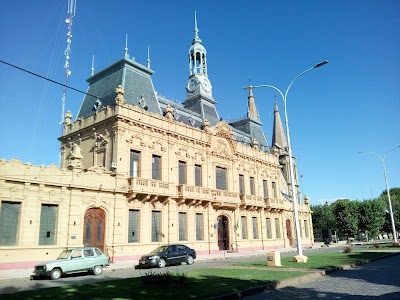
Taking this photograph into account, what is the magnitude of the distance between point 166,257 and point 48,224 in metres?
8.74

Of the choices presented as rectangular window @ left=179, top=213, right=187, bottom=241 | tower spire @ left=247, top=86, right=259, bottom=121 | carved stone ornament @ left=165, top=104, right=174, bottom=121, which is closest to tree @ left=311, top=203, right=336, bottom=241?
tower spire @ left=247, top=86, right=259, bottom=121

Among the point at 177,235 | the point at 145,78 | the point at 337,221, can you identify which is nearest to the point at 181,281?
the point at 177,235

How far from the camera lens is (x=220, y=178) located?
132 ft

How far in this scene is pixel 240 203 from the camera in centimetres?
4022

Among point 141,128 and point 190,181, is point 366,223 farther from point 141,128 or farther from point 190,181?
point 141,128

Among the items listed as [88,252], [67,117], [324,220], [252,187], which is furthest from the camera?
[324,220]

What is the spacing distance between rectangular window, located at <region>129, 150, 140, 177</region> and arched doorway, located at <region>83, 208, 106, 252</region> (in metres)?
4.61

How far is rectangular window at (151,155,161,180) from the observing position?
1267 inches

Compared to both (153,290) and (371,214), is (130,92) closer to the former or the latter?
(153,290)

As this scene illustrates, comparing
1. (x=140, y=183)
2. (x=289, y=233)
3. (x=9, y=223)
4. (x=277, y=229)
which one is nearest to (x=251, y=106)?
(x=289, y=233)

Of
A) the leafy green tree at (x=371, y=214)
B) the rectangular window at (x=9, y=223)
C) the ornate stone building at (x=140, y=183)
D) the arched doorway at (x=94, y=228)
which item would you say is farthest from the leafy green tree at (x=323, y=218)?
the rectangular window at (x=9, y=223)

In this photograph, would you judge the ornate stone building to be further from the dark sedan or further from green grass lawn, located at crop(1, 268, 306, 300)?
green grass lawn, located at crop(1, 268, 306, 300)

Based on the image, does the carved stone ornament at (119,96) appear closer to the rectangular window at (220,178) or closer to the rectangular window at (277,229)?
the rectangular window at (220,178)

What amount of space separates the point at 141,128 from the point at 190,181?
26.2ft
